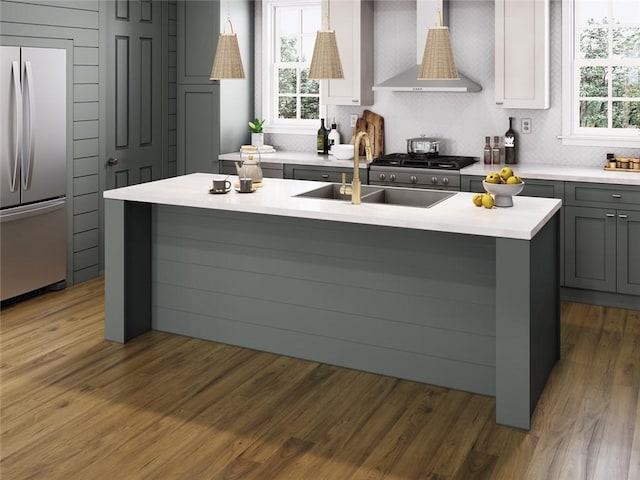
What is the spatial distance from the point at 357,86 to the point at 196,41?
62.9 inches

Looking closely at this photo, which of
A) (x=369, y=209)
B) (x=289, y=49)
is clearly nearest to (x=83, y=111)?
(x=289, y=49)

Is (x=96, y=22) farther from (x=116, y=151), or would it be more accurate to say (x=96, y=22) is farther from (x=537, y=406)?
(x=537, y=406)

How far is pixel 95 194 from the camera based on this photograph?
576 cm

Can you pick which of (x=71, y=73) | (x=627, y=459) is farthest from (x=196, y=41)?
(x=627, y=459)

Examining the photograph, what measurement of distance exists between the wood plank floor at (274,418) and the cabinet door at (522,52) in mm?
2012

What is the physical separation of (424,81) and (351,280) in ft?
8.23

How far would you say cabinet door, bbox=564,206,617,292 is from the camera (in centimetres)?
500

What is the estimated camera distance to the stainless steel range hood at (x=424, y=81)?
568cm

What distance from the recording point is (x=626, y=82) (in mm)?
5559

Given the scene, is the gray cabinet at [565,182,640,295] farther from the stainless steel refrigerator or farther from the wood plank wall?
the stainless steel refrigerator

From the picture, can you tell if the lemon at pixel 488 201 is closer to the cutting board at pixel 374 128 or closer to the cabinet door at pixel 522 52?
the cabinet door at pixel 522 52

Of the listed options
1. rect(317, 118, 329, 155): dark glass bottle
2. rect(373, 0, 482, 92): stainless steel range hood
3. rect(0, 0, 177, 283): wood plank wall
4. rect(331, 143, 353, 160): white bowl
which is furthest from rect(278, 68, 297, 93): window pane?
rect(0, 0, 177, 283): wood plank wall

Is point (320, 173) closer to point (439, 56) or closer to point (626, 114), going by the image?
point (626, 114)

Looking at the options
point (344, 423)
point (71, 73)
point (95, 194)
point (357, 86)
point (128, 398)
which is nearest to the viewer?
point (344, 423)
